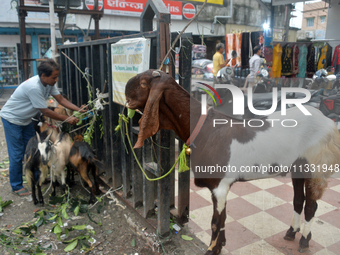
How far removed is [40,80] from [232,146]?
309cm

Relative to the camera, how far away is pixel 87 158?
13.2 ft

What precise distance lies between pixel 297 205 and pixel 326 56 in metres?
9.03

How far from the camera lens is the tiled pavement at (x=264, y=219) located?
301 centimetres

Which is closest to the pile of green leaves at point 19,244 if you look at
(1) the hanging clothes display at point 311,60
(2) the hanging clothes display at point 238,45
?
(2) the hanging clothes display at point 238,45

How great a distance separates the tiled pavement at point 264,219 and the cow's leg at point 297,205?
0.09 m

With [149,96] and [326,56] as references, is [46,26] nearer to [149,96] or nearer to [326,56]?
[326,56]

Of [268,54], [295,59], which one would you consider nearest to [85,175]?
[268,54]

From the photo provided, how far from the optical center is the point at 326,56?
33.5 ft

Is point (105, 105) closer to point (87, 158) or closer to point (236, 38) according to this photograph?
point (87, 158)

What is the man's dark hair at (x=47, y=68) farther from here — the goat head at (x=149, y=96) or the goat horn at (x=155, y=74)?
the goat horn at (x=155, y=74)

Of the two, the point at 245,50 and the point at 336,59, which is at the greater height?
the point at 245,50

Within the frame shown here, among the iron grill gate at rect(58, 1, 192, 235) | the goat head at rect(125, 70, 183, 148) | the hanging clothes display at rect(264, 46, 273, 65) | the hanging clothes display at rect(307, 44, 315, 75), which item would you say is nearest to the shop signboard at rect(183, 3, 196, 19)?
the hanging clothes display at rect(264, 46, 273, 65)

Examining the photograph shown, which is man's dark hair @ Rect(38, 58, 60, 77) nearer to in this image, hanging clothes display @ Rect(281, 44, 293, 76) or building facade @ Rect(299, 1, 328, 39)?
hanging clothes display @ Rect(281, 44, 293, 76)

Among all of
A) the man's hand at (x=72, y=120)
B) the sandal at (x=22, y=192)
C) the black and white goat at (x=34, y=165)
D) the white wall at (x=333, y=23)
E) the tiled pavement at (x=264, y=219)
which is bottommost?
the sandal at (x=22, y=192)
